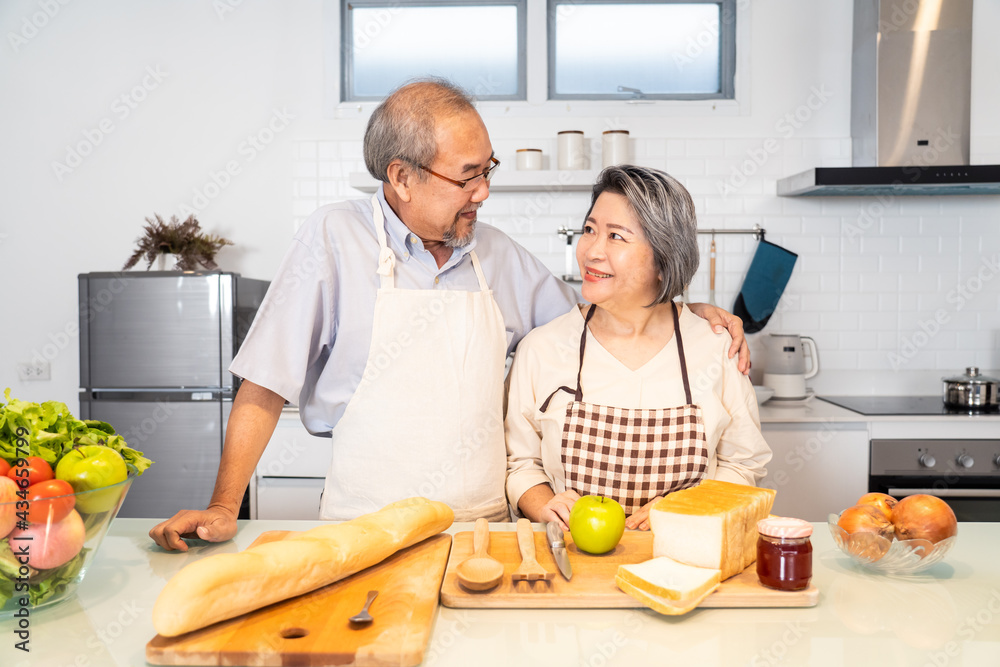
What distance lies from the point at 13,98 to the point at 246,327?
1719 mm

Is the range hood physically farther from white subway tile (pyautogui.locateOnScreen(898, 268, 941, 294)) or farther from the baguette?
the baguette

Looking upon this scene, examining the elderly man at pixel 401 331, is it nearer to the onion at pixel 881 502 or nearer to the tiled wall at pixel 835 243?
the onion at pixel 881 502

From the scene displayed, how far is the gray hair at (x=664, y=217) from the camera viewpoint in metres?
1.76

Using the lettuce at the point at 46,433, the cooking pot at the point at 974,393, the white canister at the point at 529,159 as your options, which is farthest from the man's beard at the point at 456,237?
the cooking pot at the point at 974,393

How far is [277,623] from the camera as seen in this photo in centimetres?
98

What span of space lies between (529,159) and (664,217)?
175 cm

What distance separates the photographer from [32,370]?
3680 mm

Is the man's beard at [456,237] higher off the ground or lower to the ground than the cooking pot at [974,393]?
higher

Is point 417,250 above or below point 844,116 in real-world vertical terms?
below

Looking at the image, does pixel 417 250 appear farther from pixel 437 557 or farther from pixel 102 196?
pixel 102 196

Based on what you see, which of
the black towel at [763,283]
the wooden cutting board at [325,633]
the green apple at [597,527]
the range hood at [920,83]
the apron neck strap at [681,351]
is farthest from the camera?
the black towel at [763,283]

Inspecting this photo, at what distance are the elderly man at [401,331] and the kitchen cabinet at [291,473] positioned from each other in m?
1.30

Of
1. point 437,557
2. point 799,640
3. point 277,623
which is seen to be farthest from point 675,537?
point 277,623

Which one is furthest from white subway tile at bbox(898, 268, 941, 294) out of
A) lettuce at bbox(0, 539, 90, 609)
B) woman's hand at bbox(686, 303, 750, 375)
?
lettuce at bbox(0, 539, 90, 609)
